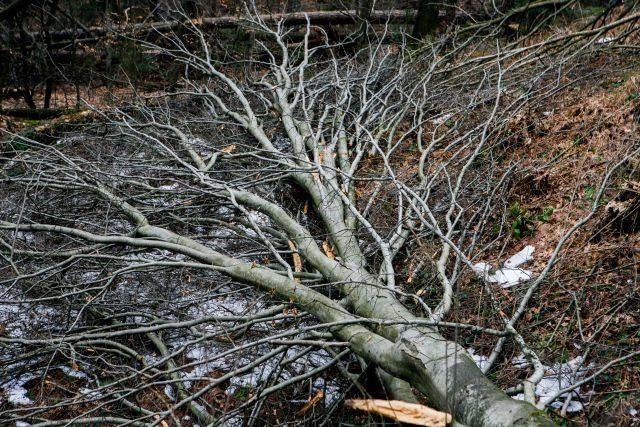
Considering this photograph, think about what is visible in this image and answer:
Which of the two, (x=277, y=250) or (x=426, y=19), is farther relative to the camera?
(x=426, y=19)

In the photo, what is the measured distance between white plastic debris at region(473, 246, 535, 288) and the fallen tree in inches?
11.3

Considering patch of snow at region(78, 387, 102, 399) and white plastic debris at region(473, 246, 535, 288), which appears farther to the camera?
white plastic debris at region(473, 246, 535, 288)

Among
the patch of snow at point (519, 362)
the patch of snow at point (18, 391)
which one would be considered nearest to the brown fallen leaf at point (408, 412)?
the patch of snow at point (519, 362)

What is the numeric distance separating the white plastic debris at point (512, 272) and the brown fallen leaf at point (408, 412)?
4.96 ft

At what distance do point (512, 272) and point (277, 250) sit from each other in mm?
1920

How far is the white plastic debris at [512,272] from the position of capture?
12.5 ft

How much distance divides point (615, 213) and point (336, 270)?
209 cm

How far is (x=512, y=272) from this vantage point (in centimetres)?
395

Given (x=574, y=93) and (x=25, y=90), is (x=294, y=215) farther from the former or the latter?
(x=25, y=90)

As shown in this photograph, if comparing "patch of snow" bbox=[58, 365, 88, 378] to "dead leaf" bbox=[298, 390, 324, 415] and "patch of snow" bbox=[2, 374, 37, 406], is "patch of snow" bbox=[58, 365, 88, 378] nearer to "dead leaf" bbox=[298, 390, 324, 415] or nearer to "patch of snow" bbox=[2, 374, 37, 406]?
"patch of snow" bbox=[2, 374, 37, 406]

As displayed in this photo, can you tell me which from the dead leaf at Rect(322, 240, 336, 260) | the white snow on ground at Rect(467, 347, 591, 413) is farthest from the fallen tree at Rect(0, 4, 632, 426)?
the white snow on ground at Rect(467, 347, 591, 413)

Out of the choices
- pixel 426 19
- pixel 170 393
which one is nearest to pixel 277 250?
pixel 170 393

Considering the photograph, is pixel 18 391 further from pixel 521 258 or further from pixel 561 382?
pixel 521 258

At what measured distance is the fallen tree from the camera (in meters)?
2.84
